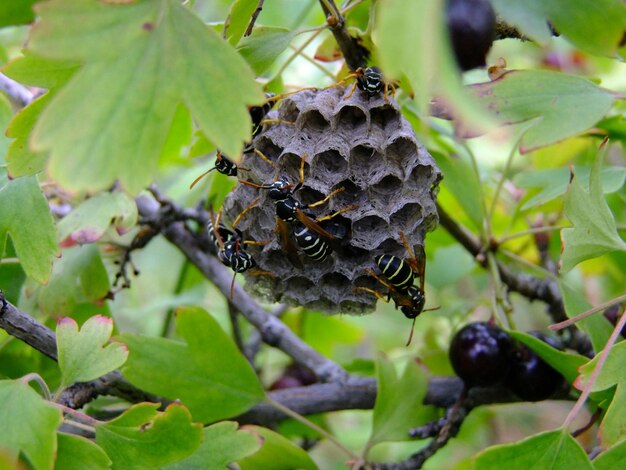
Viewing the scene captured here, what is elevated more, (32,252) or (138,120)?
(138,120)

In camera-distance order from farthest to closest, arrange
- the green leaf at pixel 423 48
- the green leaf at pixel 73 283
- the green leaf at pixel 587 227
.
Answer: the green leaf at pixel 73 283, the green leaf at pixel 587 227, the green leaf at pixel 423 48

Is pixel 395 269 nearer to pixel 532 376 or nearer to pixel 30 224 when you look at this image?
pixel 532 376

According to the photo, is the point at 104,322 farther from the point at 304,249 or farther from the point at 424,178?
the point at 424,178

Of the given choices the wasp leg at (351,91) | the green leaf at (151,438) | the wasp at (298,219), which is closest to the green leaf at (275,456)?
the green leaf at (151,438)

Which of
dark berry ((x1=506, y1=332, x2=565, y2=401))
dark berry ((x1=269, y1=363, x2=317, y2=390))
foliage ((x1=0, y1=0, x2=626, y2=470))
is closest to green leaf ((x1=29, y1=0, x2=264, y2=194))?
foliage ((x1=0, y1=0, x2=626, y2=470))

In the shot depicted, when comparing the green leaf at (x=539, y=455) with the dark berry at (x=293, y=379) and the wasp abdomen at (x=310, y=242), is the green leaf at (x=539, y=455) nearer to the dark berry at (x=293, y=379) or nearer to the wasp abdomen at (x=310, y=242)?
the wasp abdomen at (x=310, y=242)

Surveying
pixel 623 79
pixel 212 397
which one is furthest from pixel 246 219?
pixel 623 79
